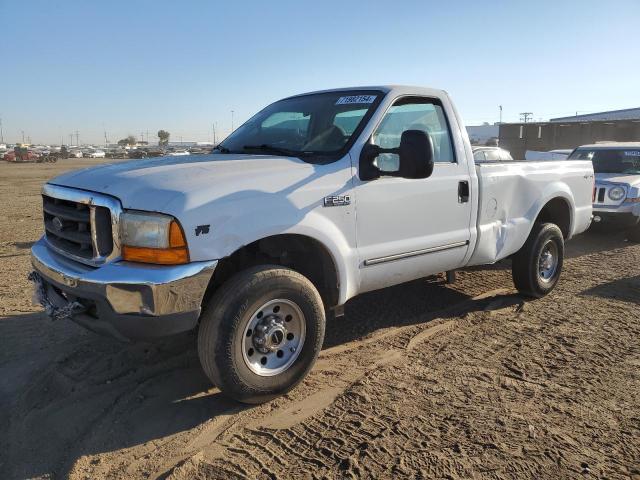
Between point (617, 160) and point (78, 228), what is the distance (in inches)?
401

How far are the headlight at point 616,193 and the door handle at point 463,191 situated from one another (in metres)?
6.00

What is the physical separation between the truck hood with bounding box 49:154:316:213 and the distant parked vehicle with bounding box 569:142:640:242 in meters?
7.54

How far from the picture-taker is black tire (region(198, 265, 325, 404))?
116 inches

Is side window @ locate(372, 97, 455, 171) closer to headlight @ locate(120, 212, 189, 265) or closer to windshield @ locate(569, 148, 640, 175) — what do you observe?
headlight @ locate(120, 212, 189, 265)

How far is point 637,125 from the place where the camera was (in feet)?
94.5

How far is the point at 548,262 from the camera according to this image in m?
5.60

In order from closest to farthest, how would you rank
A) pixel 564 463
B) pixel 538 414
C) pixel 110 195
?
pixel 564 463 < pixel 110 195 < pixel 538 414

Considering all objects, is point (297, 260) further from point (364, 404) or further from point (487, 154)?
point (487, 154)

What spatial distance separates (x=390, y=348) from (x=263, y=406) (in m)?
1.31

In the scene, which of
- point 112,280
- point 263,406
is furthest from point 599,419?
point 112,280

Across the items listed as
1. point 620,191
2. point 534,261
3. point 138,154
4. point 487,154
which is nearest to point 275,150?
point 534,261

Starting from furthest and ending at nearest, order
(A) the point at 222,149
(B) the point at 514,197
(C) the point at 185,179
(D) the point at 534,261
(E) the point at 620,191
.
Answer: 1. (E) the point at 620,191
2. (D) the point at 534,261
3. (B) the point at 514,197
4. (A) the point at 222,149
5. (C) the point at 185,179

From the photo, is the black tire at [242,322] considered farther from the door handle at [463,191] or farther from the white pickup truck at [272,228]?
the door handle at [463,191]

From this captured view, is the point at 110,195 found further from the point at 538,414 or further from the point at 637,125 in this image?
the point at 637,125
